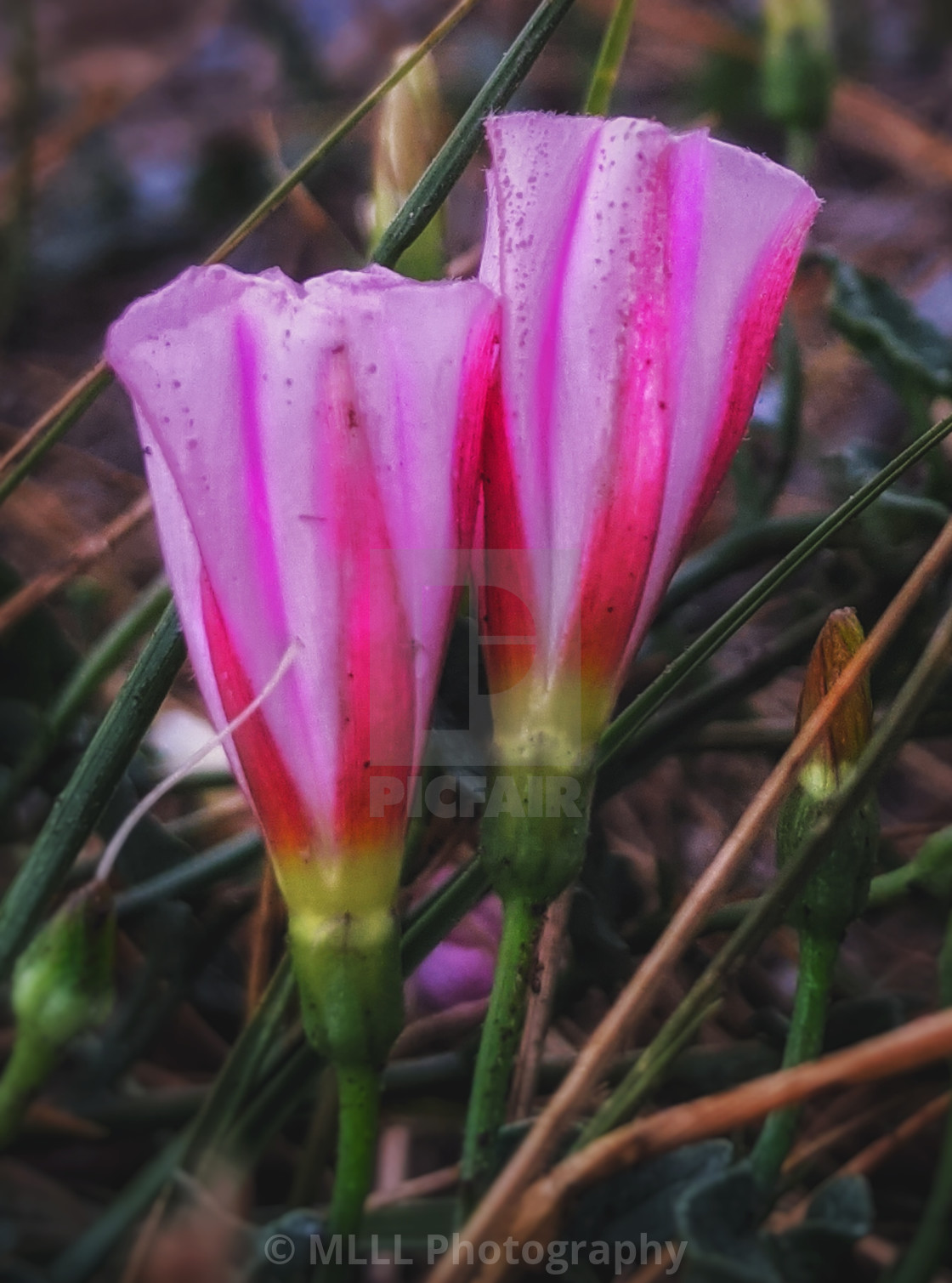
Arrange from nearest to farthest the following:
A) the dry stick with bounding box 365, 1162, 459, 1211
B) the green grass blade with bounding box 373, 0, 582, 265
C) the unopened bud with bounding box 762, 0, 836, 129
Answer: the green grass blade with bounding box 373, 0, 582, 265, the dry stick with bounding box 365, 1162, 459, 1211, the unopened bud with bounding box 762, 0, 836, 129

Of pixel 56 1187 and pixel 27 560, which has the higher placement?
pixel 27 560

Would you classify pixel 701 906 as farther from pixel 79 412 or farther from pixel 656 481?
pixel 79 412

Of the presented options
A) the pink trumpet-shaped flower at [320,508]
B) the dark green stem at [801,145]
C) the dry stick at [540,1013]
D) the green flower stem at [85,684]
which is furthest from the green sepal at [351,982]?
the dark green stem at [801,145]

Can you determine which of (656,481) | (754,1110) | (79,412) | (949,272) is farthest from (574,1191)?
(949,272)

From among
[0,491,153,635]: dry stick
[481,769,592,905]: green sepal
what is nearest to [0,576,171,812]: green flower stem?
[0,491,153,635]: dry stick

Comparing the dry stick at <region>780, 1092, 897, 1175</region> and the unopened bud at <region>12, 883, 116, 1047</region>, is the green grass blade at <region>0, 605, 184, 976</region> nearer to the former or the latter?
the unopened bud at <region>12, 883, 116, 1047</region>

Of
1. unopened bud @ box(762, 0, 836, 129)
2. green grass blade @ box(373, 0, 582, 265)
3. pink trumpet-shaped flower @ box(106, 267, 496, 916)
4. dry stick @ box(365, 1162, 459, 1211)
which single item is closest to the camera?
pink trumpet-shaped flower @ box(106, 267, 496, 916)
